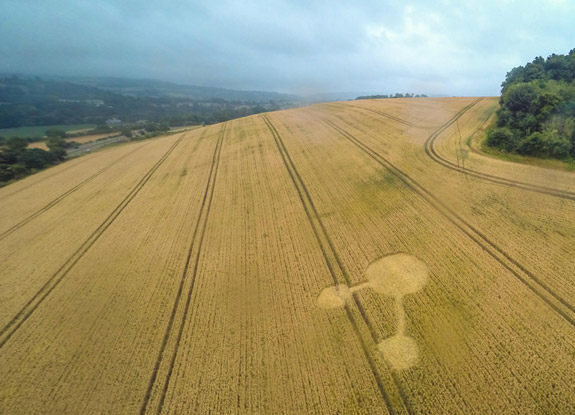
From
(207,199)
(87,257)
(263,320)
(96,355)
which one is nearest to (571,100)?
(263,320)

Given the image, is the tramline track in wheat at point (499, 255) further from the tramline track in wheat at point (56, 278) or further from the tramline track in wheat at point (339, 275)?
the tramline track in wheat at point (56, 278)

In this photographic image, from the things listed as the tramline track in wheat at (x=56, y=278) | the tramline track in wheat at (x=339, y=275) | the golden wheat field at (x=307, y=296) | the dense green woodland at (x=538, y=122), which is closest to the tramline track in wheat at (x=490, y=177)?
the golden wheat field at (x=307, y=296)

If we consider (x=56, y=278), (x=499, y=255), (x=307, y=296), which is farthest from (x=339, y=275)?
(x=56, y=278)

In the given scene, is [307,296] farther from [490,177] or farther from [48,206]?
[48,206]

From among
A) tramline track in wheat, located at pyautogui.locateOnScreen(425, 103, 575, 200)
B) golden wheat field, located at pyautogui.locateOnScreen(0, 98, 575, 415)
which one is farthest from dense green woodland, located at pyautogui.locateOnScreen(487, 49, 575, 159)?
tramline track in wheat, located at pyautogui.locateOnScreen(425, 103, 575, 200)

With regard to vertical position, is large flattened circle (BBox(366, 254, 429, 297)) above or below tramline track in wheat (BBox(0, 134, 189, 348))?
above

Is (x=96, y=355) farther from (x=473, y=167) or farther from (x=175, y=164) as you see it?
(x=473, y=167)

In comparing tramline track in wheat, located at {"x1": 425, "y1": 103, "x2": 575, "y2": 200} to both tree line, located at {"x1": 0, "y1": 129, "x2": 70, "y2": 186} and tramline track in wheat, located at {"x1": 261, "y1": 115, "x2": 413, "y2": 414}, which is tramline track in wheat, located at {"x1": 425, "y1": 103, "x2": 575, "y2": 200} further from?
tree line, located at {"x1": 0, "y1": 129, "x2": 70, "y2": 186}
